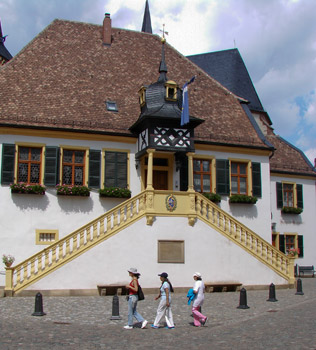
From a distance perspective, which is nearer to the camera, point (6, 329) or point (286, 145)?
point (6, 329)

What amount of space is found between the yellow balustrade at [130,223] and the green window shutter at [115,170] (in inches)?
101

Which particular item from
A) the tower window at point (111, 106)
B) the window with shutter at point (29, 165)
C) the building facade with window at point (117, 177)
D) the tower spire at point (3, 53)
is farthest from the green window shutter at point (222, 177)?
the tower spire at point (3, 53)

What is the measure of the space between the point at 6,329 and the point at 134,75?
1711cm

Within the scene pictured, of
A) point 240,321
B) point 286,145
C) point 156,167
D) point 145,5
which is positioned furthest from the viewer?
point 145,5

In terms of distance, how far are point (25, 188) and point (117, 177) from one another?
12.9 feet

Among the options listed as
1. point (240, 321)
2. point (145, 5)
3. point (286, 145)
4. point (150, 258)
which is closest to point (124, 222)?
point (150, 258)

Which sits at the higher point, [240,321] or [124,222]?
[124,222]

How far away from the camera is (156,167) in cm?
2298

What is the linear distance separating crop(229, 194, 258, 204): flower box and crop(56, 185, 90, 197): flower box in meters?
6.75

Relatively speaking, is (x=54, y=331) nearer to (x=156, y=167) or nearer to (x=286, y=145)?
(x=156, y=167)

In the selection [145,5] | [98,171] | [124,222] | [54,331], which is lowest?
[54,331]

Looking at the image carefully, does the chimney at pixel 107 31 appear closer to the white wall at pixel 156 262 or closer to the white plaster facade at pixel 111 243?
the white plaster facade at pixel 111 243

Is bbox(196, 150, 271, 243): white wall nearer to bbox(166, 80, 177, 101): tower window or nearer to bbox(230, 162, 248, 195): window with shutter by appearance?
bbox(230, 162, 248, 195): window with shutter

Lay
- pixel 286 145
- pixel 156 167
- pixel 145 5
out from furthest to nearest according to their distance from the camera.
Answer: pixel 145 5, pixel 286 145, pixel 156 167
